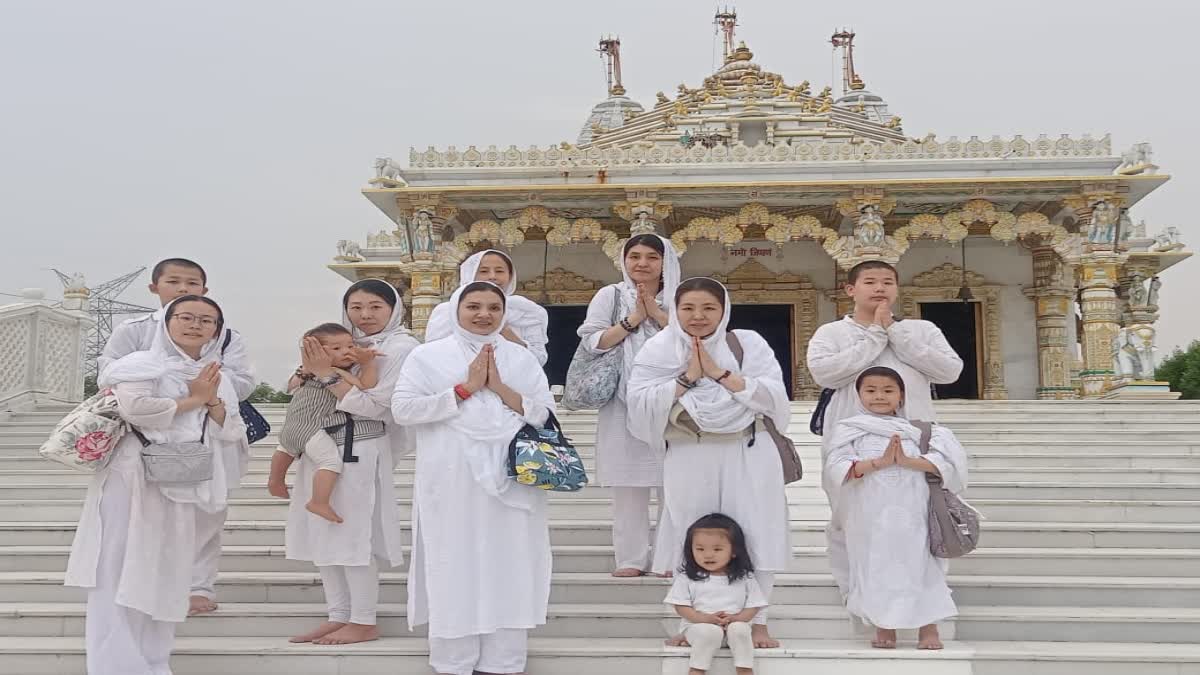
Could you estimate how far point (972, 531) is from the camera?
4023 millimetres

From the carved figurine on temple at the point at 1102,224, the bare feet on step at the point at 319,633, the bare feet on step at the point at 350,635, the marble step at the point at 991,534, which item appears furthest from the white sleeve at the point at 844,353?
the carved figurine on temple at the point at 1102,224

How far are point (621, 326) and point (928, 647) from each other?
197cm

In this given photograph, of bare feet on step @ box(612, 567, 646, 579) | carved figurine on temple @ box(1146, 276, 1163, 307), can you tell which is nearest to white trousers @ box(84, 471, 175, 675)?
bare feet on step @ box(612, 567, 646, 579)

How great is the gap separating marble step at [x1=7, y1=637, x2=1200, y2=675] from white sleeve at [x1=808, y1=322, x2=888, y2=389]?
46.3 inches

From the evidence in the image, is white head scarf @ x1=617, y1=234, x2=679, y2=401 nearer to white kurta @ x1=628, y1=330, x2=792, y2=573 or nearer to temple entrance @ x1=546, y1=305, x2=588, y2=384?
white kurta @ x1=628, y1=330, x2=792, y2=573

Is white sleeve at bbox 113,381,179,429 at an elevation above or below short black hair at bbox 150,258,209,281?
below

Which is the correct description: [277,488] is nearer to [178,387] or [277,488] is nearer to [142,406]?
[178,387]

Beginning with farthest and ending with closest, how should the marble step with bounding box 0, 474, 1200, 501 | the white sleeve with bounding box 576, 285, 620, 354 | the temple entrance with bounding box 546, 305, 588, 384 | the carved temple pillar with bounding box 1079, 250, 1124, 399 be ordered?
the temple entrance with bounding box 546, 305, 588, 384, the carved temple pillar with bounding box 1079, 250, 1124, 399, the marble step with bounding box 0, 474, 1200, 501, the white sleeve with bounding box 576, 285, 620, 354

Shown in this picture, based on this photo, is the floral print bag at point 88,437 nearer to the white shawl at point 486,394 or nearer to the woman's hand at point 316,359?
the woman's hand at point 316,359

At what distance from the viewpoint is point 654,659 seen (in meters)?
4.02

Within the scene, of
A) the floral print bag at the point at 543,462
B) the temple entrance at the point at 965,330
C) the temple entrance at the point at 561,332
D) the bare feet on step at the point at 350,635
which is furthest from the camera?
the temple entrance at the point at 561,332

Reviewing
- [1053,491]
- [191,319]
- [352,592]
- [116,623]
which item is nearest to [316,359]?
[191,319]

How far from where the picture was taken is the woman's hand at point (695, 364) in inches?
157

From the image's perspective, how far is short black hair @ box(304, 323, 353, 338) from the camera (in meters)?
4.38
